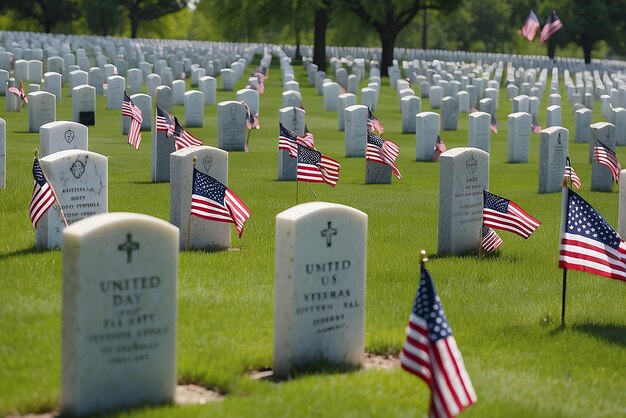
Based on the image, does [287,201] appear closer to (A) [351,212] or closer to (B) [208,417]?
(A) [351,212]

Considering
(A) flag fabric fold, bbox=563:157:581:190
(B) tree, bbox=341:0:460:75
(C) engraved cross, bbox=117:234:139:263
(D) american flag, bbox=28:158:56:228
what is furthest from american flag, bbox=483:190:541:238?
(B) tree, bbox=341:0:460:75

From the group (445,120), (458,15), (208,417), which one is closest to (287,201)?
(208,417)

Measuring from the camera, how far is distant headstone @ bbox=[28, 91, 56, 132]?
24.9 m

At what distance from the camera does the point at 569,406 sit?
741cm

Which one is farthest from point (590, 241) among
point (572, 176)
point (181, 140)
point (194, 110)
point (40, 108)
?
point (194, 110)

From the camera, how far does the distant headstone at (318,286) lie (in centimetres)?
770

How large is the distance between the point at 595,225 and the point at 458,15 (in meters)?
94.5

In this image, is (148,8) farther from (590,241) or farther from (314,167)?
(590,241)

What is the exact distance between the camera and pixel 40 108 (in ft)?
82.9

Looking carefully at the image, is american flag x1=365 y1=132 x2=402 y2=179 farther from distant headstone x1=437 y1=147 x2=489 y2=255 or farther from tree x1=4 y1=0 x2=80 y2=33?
tree x1=4 y1=0 x2=80 y2=33

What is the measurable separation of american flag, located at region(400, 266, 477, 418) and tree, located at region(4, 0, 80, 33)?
245ft

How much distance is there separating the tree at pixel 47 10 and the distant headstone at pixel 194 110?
170ft

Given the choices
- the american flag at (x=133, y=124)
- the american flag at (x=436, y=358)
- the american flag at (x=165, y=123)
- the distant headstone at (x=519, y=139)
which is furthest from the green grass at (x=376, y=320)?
the distant headstone at (x=519, y=139)

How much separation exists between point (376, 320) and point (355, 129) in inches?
579
